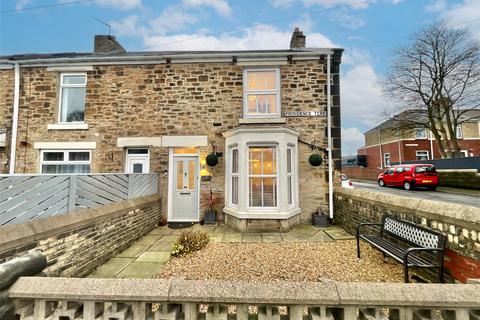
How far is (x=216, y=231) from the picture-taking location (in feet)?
22.9

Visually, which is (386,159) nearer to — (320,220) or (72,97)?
(320,220)

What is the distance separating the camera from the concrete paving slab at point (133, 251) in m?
5.16

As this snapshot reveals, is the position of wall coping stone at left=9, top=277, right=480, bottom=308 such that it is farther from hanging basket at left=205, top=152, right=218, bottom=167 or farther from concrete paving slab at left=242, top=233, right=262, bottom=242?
hanging basket at left=205, top=152, right=218, bottom=167

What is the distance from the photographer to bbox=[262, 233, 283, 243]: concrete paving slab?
6059mm

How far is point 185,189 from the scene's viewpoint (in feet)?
26.5

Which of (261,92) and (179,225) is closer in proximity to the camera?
(179,225)

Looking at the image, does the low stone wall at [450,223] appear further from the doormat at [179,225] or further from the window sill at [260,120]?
the doormat at [179,225]

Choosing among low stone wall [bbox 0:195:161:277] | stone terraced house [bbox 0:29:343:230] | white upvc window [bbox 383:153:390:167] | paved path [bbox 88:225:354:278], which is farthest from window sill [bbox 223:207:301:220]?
white upvc window [bbox 383:153:390:167]

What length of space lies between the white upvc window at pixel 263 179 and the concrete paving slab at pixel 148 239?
2.92 m

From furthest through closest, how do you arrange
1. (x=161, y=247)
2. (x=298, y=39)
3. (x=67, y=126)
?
1. (x=298, y=39)
2. (x=67, y=126)
3. (x=161, y=247)

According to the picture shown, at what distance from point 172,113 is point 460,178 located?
21629mm

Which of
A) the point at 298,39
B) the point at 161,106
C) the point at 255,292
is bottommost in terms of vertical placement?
the point at 255,292

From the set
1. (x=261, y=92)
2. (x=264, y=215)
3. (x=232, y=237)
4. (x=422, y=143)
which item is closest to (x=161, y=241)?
(x=232, y=237)

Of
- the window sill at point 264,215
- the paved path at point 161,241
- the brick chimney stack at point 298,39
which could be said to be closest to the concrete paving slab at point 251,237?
the paved path at point 161,241
